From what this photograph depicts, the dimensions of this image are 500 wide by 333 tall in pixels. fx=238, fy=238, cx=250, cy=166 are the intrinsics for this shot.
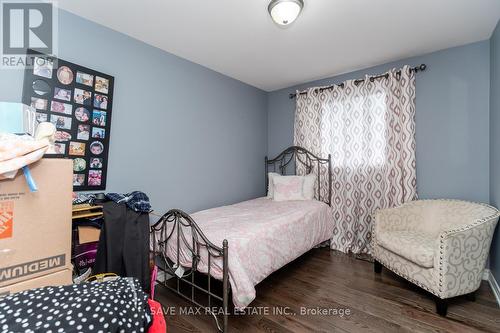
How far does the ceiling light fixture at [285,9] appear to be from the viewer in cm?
173

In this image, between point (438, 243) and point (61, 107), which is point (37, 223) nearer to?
point (61, 107)

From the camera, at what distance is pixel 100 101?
A: 6.97 ft

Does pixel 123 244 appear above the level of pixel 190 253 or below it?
above

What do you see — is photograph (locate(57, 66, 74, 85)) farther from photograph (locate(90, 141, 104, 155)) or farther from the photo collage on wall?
photograph (locate(90, 141, 104, 155))

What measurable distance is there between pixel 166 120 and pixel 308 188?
2.10m

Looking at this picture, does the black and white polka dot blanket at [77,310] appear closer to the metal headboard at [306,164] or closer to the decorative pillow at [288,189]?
the decorative pillow at [288,189]

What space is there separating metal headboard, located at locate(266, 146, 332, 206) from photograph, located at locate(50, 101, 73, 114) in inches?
112

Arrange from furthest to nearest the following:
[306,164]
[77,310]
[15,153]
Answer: [306,164] → [15,153] → [77,310]

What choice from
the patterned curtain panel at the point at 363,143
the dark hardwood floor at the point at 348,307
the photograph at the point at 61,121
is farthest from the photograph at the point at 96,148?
the patterned curtain panel at the point at 363,143

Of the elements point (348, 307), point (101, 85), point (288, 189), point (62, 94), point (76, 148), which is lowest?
point (348, 307)

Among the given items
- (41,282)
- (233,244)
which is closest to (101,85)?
(41,282)

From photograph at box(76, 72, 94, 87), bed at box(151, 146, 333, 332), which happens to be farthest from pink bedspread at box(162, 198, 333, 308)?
photograph at box(76, 72, 94, 87)

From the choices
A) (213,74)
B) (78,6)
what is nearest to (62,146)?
(78,6)

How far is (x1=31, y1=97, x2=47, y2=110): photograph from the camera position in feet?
5.82
